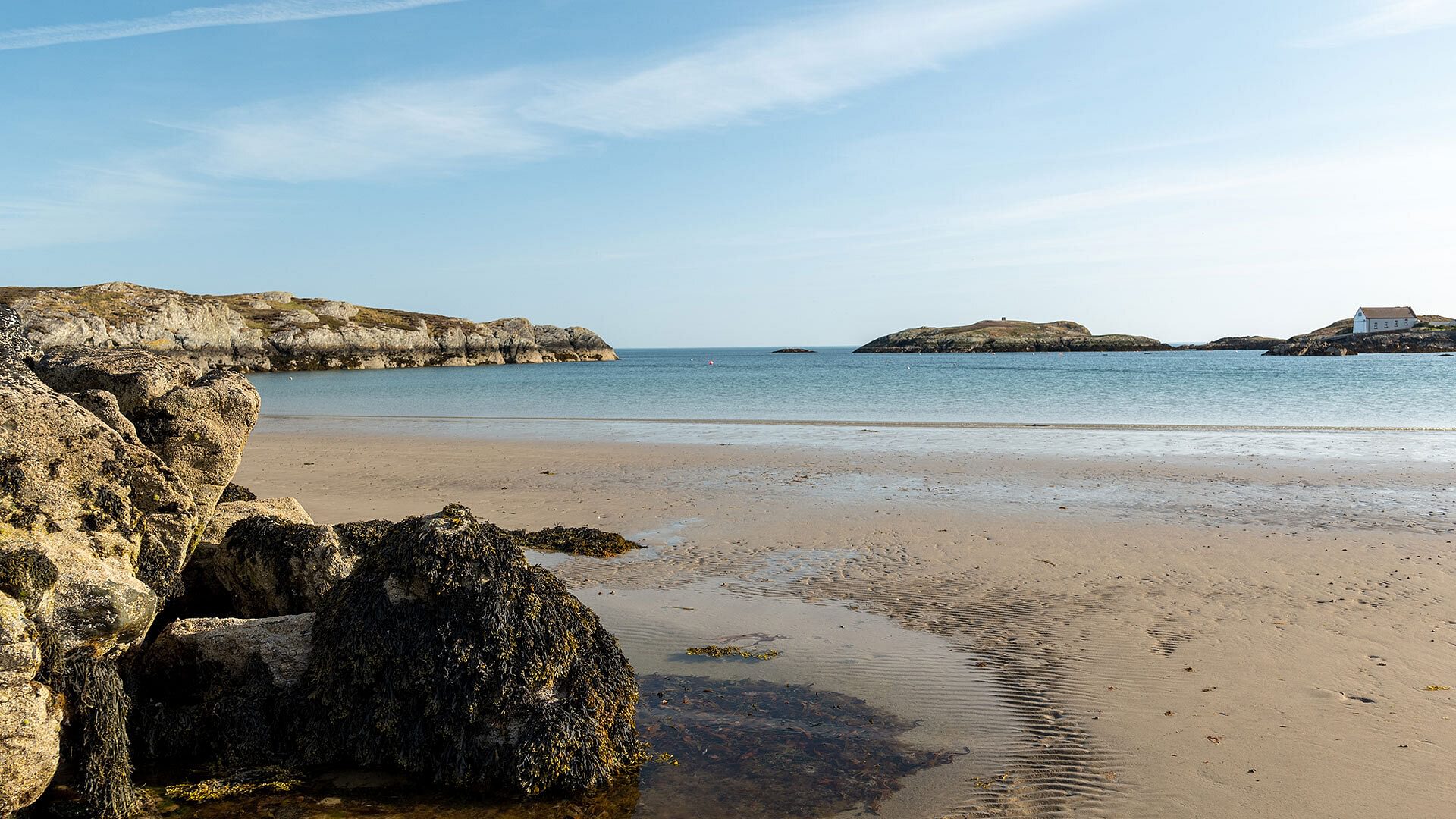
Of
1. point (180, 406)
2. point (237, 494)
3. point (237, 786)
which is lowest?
point (237, 786)

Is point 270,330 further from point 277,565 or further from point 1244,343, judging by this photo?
point 1244,343

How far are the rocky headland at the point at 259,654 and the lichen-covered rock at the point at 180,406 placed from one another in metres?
0.37

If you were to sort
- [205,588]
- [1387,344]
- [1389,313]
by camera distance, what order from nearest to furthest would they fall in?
[205,588]
[1387,344]
[1389,313]

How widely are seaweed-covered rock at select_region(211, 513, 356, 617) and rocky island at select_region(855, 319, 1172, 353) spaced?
171205 mm

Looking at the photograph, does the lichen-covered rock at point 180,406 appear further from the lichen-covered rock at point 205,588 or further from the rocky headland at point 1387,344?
the rocky headland at point 1387,344

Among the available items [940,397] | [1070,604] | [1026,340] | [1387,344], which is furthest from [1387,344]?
[1070,604]

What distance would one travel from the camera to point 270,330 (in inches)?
3962

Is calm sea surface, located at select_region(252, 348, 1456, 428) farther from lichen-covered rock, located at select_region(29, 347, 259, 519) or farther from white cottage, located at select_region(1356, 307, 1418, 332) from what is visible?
white cottage, located at select_region(1356, 307, 1418, 332)

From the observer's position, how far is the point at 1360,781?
195 inches

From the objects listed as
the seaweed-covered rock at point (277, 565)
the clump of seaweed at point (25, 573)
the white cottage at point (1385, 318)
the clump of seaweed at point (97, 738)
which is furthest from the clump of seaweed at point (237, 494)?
the white cottage at point (1385, 318)

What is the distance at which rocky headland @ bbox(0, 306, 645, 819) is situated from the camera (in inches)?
181

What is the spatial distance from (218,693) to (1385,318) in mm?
167772

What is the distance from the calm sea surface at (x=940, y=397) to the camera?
109 feet

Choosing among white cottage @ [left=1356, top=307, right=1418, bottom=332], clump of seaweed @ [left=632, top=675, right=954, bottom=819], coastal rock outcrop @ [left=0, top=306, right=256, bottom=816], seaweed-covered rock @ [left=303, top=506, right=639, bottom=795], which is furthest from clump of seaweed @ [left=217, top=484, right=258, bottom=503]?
white cottage @ [left=1356, top=307, right=1418, bottom=332]
